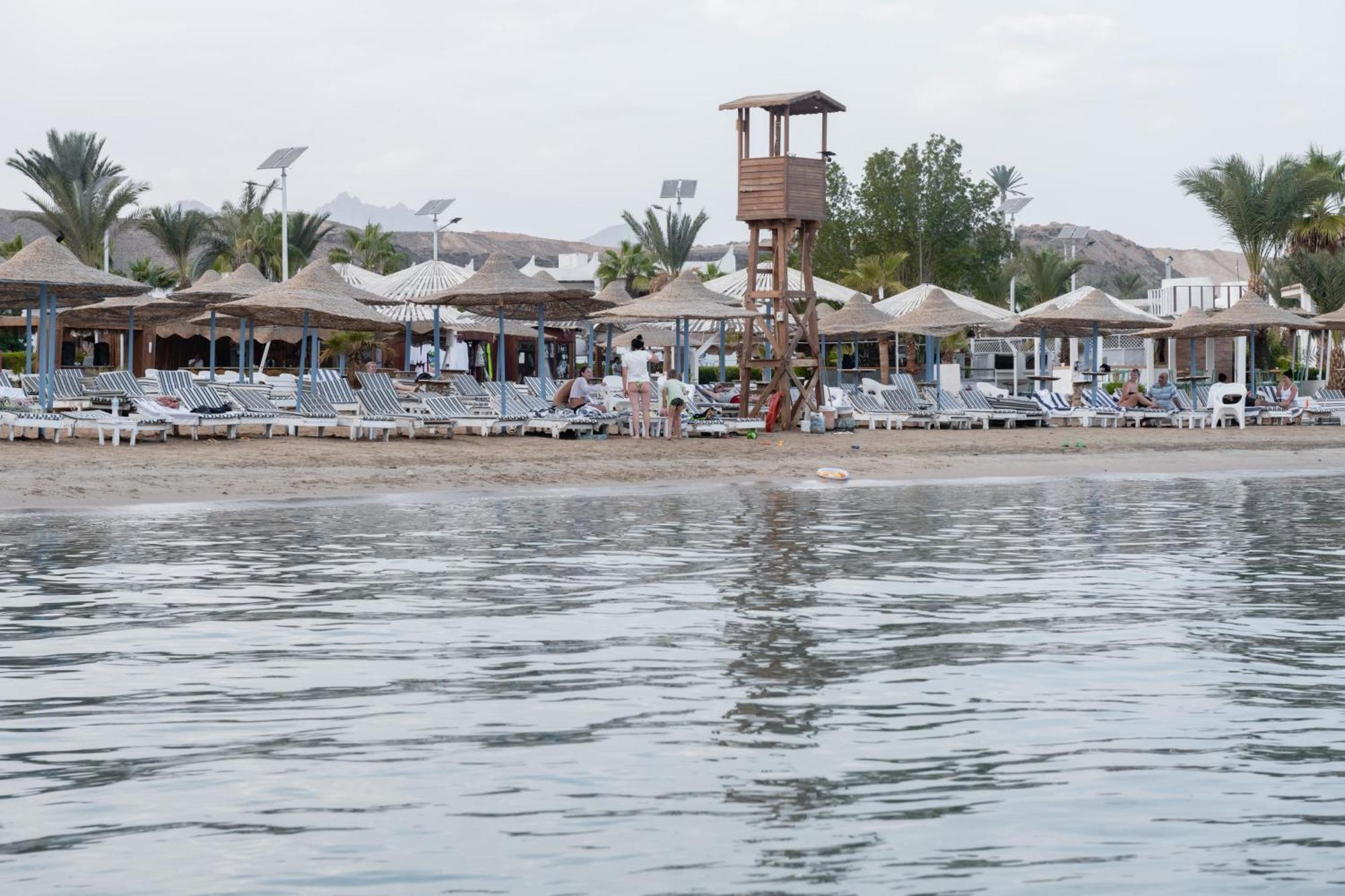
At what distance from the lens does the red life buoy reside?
83.4 ft

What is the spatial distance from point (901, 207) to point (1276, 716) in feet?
152

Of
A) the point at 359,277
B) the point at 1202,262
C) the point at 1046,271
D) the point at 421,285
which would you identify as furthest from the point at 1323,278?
the point at 1202,262

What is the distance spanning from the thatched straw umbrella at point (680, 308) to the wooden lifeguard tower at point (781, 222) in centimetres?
70

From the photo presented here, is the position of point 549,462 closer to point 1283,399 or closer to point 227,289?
point 227,289

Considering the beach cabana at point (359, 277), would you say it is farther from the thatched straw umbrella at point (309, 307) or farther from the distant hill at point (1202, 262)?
the distant hill at point (1202, 262)

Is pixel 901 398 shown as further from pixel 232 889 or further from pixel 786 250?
pixel 232 889

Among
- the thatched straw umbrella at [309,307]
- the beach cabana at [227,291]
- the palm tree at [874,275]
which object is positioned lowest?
the thatched straw umbrella at [309,307]

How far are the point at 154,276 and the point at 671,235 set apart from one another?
1830 centimetres

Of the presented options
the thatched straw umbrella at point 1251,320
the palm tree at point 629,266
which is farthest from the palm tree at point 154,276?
the thatched straw umbrella at point 1251,320

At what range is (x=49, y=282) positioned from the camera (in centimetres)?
2036

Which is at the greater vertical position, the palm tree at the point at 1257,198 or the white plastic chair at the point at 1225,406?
the palm tree at the point at 1257,198

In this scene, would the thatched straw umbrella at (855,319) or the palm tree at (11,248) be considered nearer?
the thatched straw umbrella at (855,319)

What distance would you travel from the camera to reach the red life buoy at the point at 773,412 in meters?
25.4

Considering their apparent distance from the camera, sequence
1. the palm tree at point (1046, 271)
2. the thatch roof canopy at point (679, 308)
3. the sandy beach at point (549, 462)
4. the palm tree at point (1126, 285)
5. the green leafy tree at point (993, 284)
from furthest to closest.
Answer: the palm tree at point (1126, 285), the palm tree at point (1046, 271), the green leafy tree at point (993, 284), the thatch roof canopy at point (679, 308), the sandy beach at point (549, 462)
